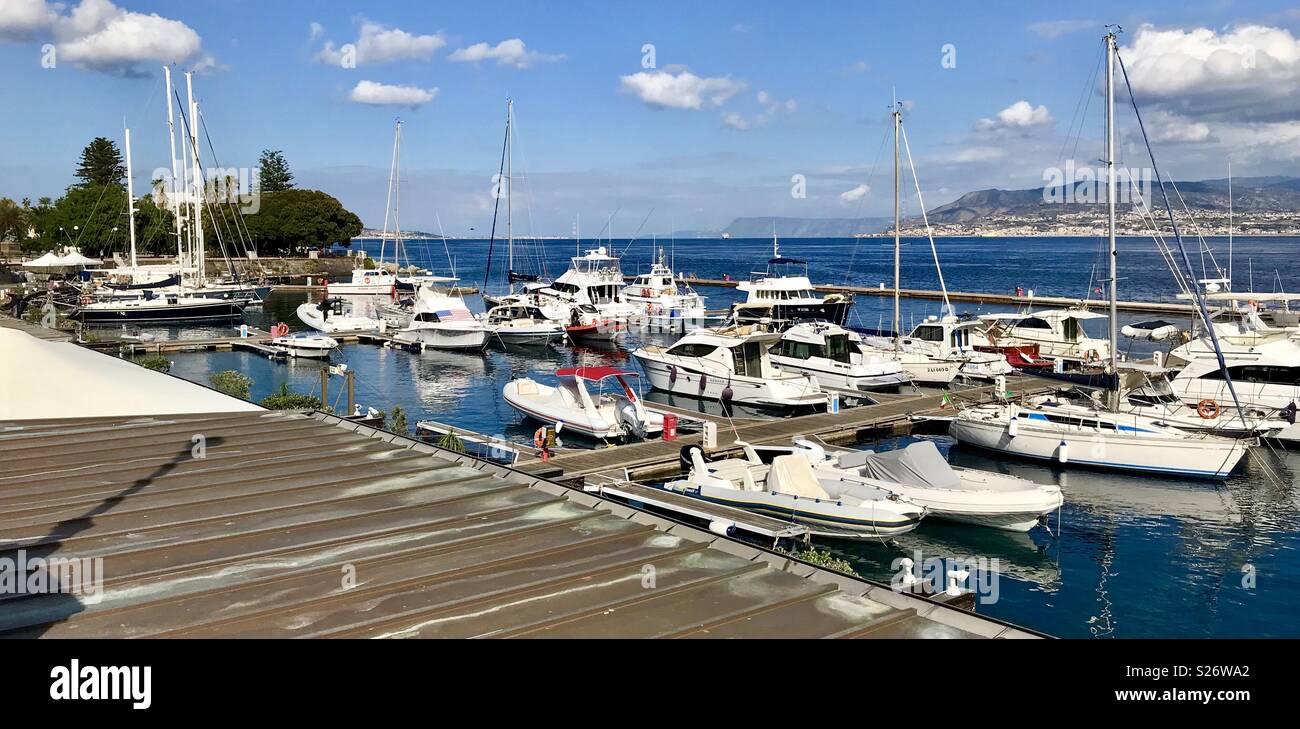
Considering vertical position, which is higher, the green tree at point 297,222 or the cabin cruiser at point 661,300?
the green tree at point 297,222

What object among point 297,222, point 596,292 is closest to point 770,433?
point 596,292

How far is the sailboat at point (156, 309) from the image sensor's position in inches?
2495

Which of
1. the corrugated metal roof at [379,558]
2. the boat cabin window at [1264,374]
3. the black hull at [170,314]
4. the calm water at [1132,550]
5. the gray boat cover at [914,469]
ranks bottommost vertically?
the calm water at [1132,550]

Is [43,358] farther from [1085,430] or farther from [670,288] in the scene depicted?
[670,288]

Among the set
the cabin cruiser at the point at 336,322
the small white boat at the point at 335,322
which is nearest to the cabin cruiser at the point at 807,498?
the cabin cruiser at the point at 336,322

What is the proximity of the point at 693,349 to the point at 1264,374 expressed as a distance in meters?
18.4

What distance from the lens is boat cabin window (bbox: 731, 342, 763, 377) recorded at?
115 feet

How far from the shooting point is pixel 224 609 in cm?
791

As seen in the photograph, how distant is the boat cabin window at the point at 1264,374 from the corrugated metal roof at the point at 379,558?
25403 millimetres

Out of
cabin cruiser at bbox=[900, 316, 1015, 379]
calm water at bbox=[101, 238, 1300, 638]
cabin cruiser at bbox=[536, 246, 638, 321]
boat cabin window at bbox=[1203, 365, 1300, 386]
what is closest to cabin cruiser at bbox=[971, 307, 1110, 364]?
cabin cruiser at bbox=[900, 316, 1015, 379]

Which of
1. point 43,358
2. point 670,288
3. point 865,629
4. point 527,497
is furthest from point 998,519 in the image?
point 670,288

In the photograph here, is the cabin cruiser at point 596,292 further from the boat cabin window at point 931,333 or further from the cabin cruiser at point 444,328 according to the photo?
the boat cabin window at point 931,333

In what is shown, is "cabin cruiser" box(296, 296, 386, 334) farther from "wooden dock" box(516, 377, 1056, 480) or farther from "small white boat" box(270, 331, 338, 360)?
"wooden dock" box(516, 377, 1056, 480)

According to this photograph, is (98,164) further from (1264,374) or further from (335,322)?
(1264,374)
